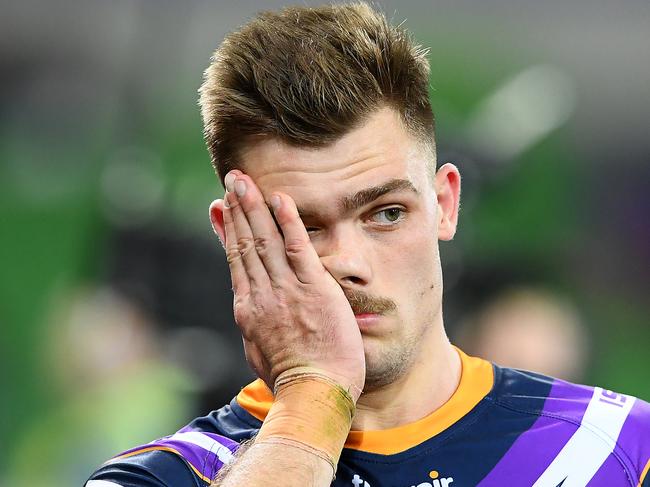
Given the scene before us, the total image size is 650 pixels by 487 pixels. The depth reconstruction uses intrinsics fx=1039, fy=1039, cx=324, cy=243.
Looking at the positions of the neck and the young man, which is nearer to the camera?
the young man

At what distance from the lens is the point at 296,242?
255 centimetres

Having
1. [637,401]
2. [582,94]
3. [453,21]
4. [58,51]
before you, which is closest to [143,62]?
[58,51]

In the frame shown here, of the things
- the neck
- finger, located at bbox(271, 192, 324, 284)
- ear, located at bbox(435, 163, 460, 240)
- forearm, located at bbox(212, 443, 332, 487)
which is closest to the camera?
forearm, located at bbox(212, 443, 332, 487)

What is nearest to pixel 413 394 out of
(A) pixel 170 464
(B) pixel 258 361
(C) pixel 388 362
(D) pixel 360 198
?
(C) pixel 388 362

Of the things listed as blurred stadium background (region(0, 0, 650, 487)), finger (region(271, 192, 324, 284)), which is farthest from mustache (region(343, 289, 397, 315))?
blurred stadium background (region(0, 0, 650, 487))

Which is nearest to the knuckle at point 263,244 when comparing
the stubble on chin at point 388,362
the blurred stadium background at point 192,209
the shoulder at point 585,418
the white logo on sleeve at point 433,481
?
the stubble on chin at point 388,362

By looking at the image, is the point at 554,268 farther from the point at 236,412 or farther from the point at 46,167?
the point at 236,412

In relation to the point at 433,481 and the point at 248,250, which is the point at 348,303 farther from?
the point at 433,481

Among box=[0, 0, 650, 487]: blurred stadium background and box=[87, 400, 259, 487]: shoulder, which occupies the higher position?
box=[0, 0, 650, 487]: blurred stadium background

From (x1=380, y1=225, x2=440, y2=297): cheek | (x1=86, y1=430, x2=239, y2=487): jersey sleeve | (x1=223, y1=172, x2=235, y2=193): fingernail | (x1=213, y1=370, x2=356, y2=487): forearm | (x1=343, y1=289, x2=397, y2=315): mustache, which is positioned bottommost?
(x1=86, y1=430, x2=239, y2=487): jersey sleeve

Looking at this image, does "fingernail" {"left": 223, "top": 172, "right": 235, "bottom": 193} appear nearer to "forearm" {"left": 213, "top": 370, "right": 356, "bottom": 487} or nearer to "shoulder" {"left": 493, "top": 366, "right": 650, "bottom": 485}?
"forearm" {"left": 213, "top": 370, "right": 356, "bottom": 487}

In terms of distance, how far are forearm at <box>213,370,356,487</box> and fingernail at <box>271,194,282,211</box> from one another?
1.37ft

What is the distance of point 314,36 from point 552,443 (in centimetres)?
125

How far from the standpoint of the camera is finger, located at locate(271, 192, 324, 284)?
2.55 meters
